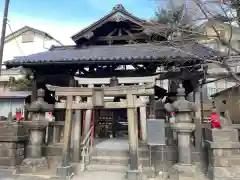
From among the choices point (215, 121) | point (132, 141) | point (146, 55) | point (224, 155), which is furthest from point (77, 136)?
point (224, 155)

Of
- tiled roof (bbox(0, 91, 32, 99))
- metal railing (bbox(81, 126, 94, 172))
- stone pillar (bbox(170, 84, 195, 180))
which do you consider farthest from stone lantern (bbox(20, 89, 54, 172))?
tiled roof (bbox(0, 91, 32, 99))

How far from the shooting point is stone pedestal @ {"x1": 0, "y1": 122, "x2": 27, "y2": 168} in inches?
325

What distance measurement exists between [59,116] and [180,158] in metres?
6.22

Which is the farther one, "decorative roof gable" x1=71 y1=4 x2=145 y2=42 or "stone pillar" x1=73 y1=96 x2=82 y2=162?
"decorative roof gable" x1=71 y1=4 x2=145 y2=42

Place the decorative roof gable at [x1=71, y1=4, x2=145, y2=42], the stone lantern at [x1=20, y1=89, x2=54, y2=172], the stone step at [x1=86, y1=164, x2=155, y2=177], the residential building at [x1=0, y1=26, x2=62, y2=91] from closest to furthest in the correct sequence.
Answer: the stone step at [x1=86, y1=164, x2=155, y2=177], the stone lantern at [x1=20, y1=89, x2=54, y2=172], the decorative roof gable at [x1=71, y1=4, x2=145, y2=42], the residential building at [x1=0, y1=26, x2=62, y2=91]

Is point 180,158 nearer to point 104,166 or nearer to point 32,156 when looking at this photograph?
point 104,166

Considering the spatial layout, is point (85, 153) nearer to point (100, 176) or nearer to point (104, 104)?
point (100, 176)

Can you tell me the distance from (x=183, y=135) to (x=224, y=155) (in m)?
1.37

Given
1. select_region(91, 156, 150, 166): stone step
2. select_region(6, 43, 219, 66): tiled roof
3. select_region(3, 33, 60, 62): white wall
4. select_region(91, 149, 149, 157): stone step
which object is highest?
select_region(3, 33, 60, 62): white wall

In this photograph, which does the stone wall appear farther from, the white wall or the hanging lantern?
the white wall

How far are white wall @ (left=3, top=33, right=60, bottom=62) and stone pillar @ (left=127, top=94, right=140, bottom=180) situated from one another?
2474cm

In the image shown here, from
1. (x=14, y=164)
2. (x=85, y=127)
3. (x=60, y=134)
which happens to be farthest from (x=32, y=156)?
(x=85, y=127)

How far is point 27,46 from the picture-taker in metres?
29.8

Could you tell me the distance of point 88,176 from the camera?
742cm
